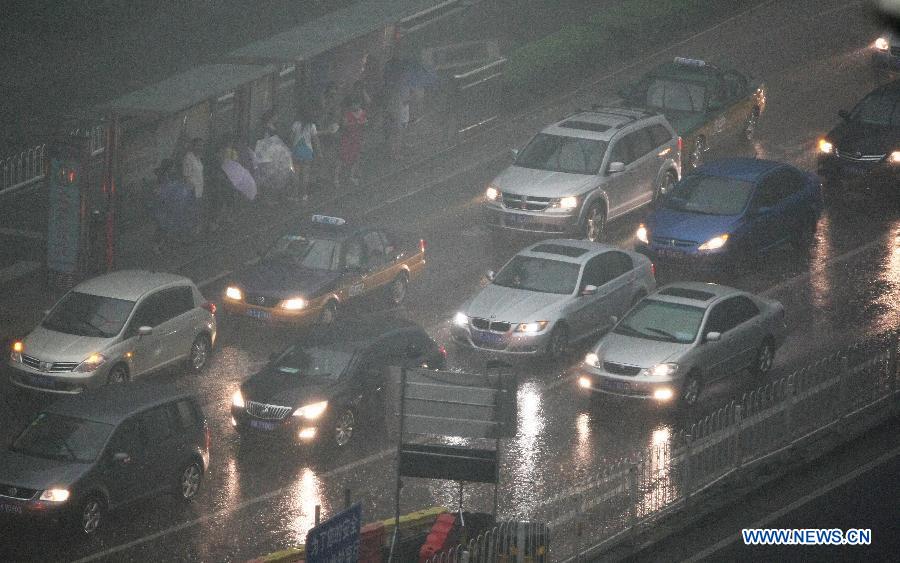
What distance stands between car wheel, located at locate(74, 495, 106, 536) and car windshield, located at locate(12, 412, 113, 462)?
527mm

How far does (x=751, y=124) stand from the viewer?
3522cm

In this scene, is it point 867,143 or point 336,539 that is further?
point 867,143

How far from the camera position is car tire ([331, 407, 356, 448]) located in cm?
2239

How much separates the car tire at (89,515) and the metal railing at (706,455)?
500cm

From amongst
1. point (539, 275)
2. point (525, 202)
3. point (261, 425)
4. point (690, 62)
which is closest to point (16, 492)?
point (261, 425)

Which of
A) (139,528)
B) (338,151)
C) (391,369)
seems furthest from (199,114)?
(391,369)

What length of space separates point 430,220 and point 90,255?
278 inches

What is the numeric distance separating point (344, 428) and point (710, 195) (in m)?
9.73

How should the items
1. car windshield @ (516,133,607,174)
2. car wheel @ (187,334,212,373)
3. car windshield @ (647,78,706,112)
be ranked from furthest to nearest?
car windshield @ (647,78,706,112) < car windshield @ (516,133,607,174) < car wheel @ (187,334,212,373)

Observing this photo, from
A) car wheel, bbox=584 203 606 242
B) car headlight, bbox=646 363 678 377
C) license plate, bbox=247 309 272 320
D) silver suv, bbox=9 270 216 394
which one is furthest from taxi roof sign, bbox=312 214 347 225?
car headlight, bbox=646 363 678 377

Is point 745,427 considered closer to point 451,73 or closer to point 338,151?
point 338,151

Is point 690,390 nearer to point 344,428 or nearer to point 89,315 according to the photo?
point 344,428

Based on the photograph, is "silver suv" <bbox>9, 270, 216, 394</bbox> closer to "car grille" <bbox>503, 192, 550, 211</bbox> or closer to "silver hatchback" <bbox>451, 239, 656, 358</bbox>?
"silver hatchback" <bbox>451, 239, 656, 358</bbox>

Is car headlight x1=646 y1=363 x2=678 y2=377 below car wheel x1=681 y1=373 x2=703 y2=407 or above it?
above
